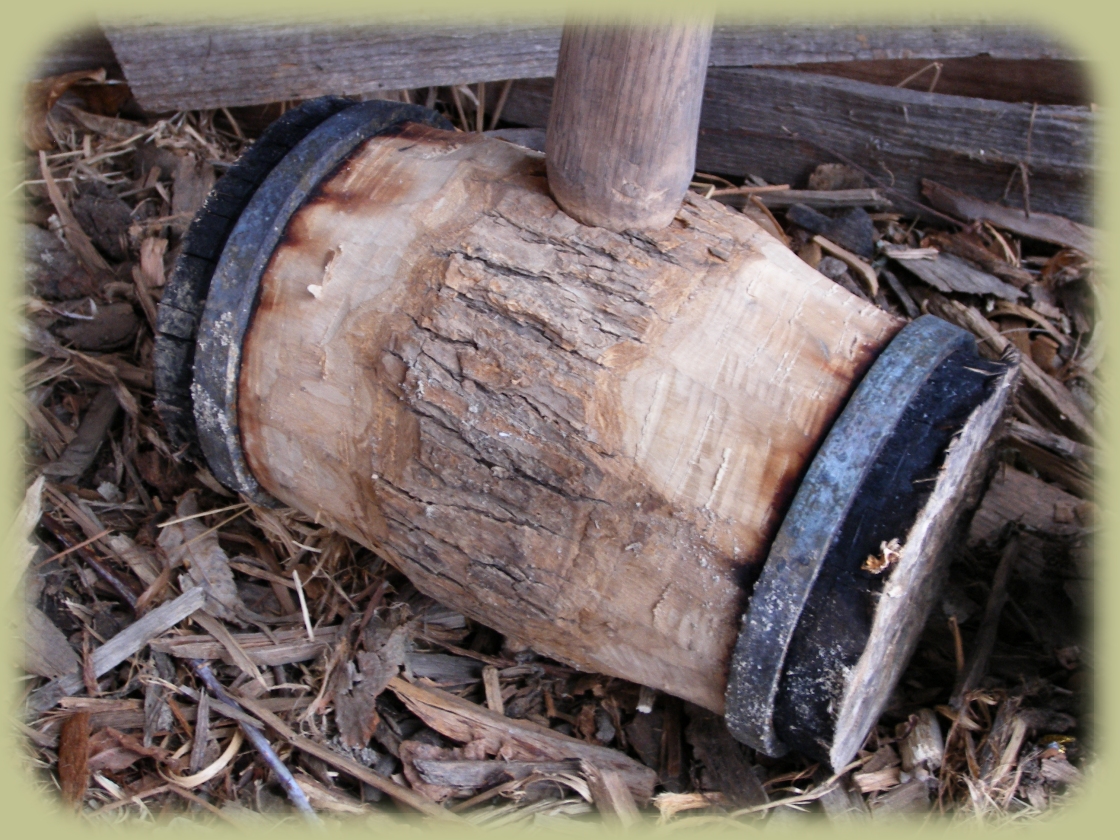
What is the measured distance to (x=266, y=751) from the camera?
2.44 meters

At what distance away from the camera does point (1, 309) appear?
3.01 m

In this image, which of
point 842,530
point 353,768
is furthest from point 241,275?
point 842,530

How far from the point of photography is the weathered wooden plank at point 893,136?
3.13 m

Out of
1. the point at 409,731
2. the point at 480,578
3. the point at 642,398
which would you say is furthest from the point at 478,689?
the point at 642,398

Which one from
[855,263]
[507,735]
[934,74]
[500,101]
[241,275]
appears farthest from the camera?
[500,101]

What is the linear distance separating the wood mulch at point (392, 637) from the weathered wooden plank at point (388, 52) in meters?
0.32

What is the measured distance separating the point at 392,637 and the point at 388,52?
1913 mm

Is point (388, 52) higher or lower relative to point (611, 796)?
higher

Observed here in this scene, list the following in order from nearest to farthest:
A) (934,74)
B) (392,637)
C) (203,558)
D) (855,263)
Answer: (392,637)
(203,558)
(855,263)
(934,74)

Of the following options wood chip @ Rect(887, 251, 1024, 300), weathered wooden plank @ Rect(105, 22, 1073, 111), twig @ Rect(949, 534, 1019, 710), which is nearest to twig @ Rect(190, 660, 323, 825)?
twig @ Rect(949, 534, 1019, 710)

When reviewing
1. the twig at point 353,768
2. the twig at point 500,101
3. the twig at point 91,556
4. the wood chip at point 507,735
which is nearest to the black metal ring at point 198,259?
the twig at point 91,556

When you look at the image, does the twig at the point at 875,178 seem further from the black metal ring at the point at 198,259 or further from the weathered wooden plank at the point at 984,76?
the black metal ring at the point at 198,259

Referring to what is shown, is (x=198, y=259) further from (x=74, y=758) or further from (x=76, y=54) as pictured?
(x=76, y=54)

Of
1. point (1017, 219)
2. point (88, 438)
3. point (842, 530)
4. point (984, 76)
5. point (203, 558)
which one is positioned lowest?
point (203, 558)
